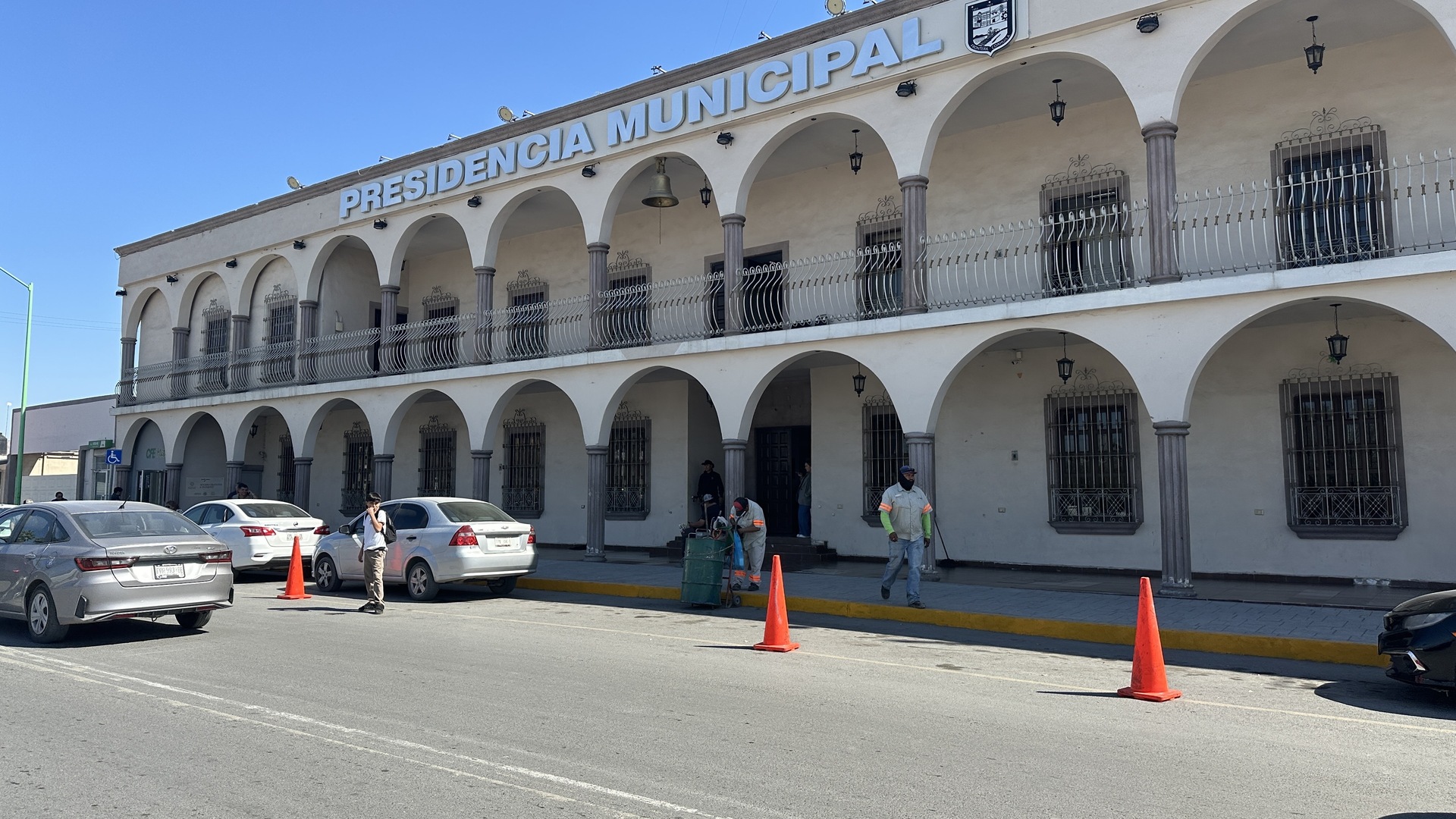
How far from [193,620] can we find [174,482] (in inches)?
686

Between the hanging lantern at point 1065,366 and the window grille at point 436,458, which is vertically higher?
the hanging lantern at point 1065,366

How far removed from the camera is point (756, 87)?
15867 millimetres

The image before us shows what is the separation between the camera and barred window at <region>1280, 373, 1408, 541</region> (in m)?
12.9

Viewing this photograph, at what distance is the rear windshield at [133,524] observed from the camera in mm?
9898

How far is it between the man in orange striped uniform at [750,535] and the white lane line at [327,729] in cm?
714

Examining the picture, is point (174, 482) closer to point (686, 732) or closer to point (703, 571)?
point (703, 571)

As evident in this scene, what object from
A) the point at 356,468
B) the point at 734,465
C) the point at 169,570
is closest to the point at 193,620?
the point at 169,570

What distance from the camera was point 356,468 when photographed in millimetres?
25688

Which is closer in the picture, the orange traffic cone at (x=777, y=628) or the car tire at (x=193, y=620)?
the orange traffic cone at (x=777, y=628)

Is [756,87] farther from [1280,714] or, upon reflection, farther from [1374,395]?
[1280,714]

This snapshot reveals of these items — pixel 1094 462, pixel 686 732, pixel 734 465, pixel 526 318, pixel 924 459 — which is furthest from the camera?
pixel 526 318

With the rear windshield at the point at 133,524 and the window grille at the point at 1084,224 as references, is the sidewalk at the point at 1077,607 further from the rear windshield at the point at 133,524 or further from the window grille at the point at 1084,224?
the rear windshield at the point at 133,524

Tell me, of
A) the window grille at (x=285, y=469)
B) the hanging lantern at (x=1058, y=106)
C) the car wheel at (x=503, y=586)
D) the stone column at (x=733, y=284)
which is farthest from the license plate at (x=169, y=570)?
the window grille at (x=285, y=469)

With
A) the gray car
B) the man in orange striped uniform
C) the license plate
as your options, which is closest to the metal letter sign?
the man in orange striped uniform
